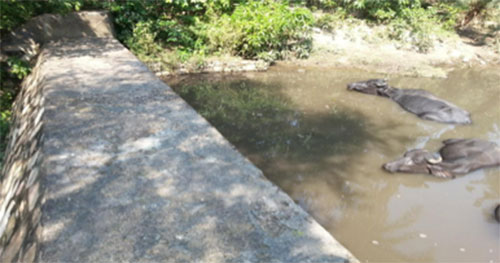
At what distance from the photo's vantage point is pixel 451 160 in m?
4.80

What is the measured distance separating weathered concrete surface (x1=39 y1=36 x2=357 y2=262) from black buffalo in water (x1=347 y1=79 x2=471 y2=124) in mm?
4686

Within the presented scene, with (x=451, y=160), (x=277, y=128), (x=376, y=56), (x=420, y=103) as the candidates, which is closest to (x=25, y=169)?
(x=277, y=128)

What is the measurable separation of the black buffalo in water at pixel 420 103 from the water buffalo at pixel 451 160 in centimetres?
120

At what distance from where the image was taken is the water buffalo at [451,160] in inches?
178

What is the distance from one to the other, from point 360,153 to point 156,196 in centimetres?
348

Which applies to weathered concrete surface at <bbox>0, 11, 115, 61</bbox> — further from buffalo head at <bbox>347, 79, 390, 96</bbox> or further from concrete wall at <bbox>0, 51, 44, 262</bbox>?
buffalo head at <bbox>347, 79, 390, 96</bbox>

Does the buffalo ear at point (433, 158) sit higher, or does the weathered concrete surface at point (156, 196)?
the weathered concrete surface at point (156, 196)

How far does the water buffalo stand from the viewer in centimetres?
452

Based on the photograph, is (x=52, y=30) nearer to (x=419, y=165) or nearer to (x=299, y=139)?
(x=299, y=139)

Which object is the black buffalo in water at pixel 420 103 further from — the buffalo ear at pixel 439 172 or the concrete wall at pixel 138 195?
the concrete wall at pixel 138 195

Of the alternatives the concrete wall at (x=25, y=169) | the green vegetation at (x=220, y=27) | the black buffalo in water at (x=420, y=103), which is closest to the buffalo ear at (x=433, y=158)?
the black buffalo in water at (x=420, y=103)

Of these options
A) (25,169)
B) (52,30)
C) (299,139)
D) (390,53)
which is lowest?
(390,53)

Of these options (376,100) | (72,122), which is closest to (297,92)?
(376,100)

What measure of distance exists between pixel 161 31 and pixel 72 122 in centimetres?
604
